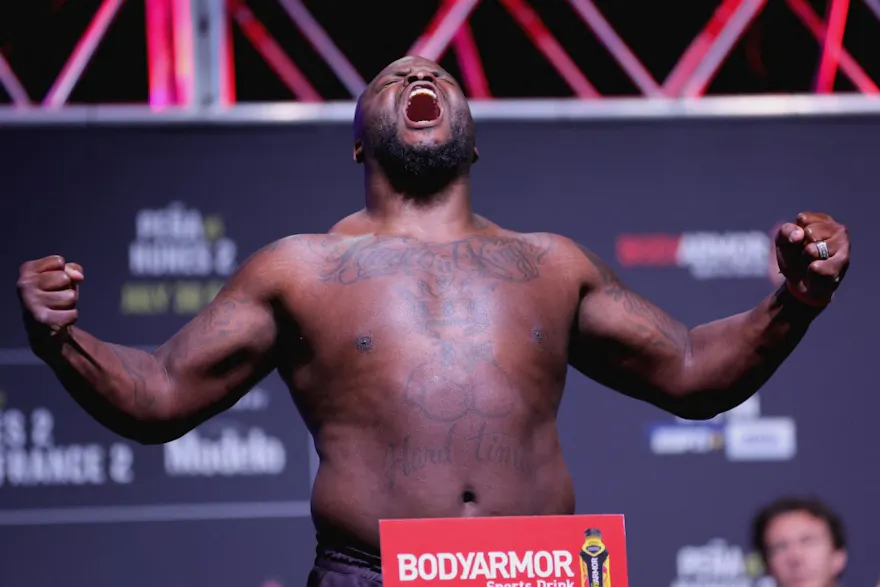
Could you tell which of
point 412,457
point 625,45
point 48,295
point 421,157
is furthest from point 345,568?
point 625,45

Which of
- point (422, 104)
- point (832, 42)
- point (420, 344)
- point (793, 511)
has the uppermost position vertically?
point (832, 42)

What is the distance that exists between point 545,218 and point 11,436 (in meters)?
1.86

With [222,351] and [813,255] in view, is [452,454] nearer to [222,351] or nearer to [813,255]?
[222,351]

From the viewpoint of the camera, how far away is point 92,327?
4516 mm

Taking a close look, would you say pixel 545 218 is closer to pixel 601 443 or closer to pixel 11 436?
→ pixel 601 443

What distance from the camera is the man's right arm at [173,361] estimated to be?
8.10 ft

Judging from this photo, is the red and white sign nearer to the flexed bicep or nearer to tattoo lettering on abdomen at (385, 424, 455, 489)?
tattoo lettering on abdomen at (385, 424, 455, 489)

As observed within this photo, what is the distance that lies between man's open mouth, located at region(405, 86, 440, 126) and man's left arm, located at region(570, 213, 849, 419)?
0.43 meters

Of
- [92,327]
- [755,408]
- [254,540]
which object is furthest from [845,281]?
[92,327]

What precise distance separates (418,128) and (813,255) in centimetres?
82

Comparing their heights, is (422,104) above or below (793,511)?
above

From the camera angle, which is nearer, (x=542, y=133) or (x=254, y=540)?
(x=254, y=540)

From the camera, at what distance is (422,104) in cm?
287

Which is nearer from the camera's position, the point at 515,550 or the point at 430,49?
the point at 515,550
